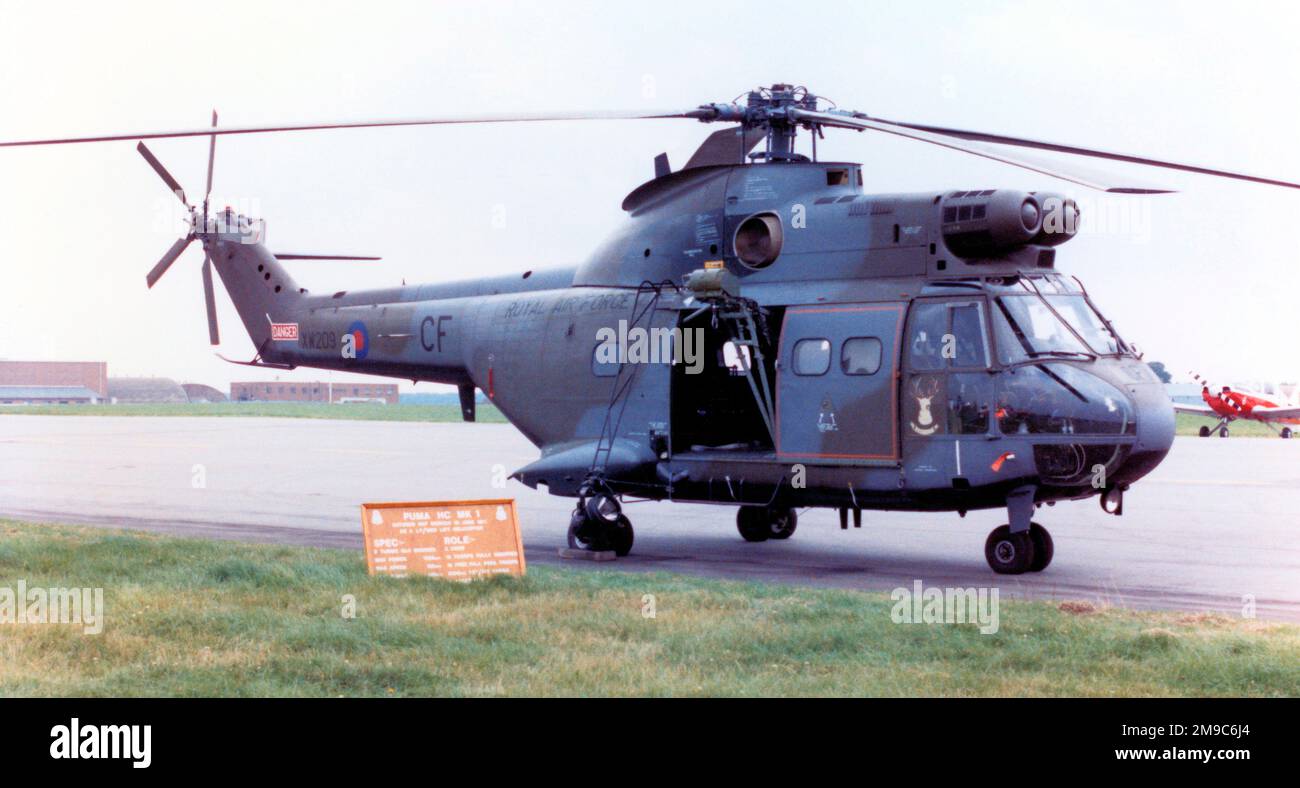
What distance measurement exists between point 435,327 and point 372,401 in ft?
421

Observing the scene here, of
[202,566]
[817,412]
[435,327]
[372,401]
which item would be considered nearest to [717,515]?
[435,327]

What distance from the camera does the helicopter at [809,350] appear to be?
533 inches

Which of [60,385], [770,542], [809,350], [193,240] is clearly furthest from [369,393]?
[809,350]

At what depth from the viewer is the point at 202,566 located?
13.5 metres

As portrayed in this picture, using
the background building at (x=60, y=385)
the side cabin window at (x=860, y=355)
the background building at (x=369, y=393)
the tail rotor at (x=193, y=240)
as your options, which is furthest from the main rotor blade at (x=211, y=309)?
the background building at (x=369, y=393)

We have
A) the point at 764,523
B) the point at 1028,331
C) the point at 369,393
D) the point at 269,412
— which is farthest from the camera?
the point at 369,393

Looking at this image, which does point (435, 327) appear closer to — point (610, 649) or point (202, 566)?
point (202, 566)

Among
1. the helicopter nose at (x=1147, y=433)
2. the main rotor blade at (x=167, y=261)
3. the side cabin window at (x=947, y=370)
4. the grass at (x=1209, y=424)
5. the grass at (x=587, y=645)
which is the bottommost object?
the grass at (x=587, y=645)

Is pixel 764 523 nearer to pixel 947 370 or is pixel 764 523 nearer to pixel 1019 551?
pixel 1019 551

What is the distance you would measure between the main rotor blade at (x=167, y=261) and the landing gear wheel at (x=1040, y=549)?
→ 1367 centimetres

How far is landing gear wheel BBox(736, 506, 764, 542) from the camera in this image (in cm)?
1777

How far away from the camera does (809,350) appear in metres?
14.8

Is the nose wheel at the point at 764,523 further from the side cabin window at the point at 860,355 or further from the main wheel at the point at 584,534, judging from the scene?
the side cabin window at the point at 860,355

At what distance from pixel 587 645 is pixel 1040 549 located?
6374 millimetres
